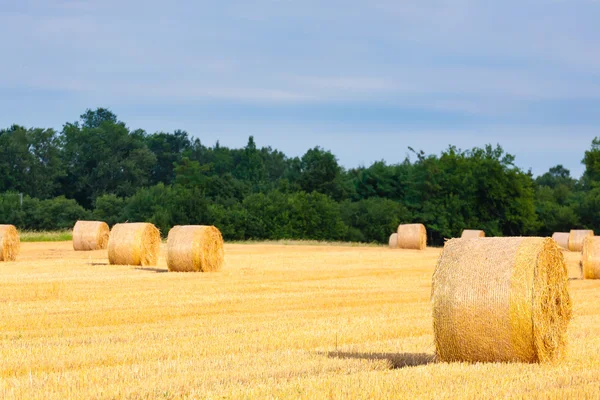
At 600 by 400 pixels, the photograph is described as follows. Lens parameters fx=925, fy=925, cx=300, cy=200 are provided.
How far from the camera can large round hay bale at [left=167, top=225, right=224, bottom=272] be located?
71.8ft

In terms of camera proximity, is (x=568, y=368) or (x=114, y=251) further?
(x=114, y=251)

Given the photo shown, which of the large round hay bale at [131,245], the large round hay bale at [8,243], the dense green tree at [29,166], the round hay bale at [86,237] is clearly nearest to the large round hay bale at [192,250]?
the large round hay bale at [131,245]

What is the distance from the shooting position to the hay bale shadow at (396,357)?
948 centimetres

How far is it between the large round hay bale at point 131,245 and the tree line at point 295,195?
31103 mm

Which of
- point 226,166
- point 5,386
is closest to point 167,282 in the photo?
point 5,386

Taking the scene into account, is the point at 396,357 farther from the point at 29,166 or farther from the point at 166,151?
the point at 166,151

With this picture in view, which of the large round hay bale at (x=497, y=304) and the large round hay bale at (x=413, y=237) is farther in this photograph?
the large round hay bale at (x=413, y=237)

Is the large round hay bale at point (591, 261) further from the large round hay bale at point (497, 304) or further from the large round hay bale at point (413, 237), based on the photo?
the large round hay bale at point (413, 237)

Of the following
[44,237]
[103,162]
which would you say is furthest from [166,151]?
[44,237]

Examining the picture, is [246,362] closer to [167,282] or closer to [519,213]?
[167,282]

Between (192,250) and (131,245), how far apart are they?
116 inches

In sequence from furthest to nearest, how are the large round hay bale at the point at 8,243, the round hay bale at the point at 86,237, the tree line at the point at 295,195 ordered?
the tree line at the point at 295,195 → the round hay bale at the point at 86,237 → the large round hay bale at the point at 8,243

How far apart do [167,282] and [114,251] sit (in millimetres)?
5805

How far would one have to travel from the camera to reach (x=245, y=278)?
20.7 m
